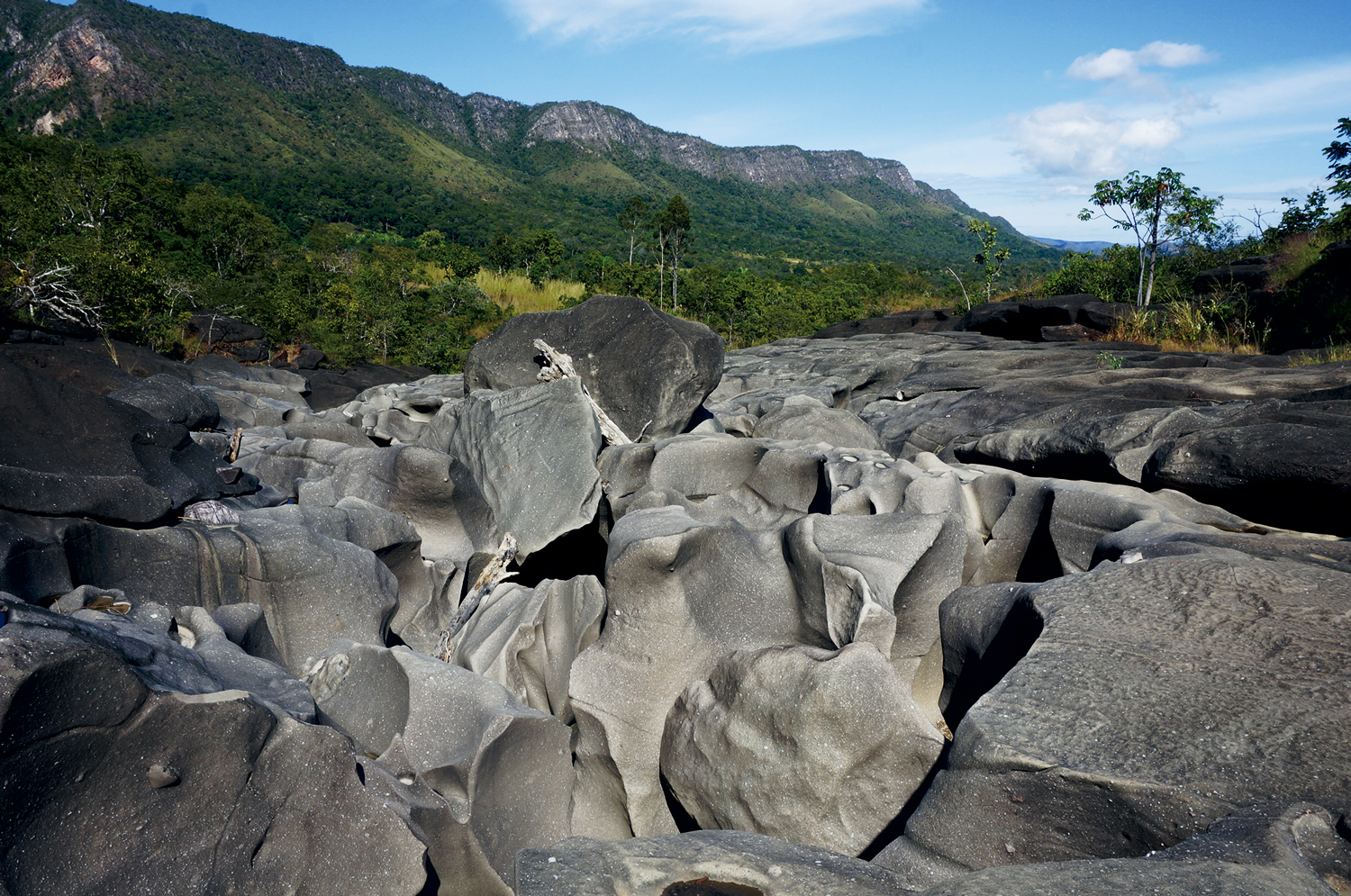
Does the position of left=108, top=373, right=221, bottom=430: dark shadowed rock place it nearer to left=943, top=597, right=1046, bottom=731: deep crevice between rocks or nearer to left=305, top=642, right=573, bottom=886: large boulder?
left=305, top=642, right=573, bottom=886: large boulder

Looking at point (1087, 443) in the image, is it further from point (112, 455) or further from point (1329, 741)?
point (112, 455)

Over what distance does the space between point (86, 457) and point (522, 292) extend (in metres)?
29.1

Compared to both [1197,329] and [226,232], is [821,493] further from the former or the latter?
[226,232]

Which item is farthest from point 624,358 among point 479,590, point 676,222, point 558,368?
point 676,222

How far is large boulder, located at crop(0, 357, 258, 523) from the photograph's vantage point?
4523 millimetres

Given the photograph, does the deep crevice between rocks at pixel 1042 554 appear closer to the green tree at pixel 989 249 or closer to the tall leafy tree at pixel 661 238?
the green tree at pixel 989 249

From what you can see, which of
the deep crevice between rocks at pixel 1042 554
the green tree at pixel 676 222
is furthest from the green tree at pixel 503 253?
the deep crevice between rocks at pixel 1042 554

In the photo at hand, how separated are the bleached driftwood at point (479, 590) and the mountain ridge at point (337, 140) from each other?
58372 mm

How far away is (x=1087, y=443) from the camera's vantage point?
685 centimetres

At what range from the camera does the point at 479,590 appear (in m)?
6.77

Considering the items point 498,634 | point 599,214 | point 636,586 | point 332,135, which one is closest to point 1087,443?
point 636,586

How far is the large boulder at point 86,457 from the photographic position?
4.52 metres

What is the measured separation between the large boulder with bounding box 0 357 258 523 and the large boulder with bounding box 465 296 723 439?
15.4ft

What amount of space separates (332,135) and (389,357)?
3245 inches
